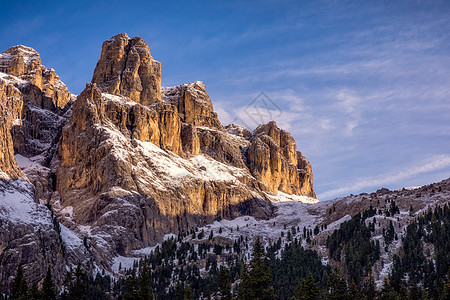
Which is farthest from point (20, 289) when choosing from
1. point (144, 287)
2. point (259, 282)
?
point (259, 282)

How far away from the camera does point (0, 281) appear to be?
7653 inches

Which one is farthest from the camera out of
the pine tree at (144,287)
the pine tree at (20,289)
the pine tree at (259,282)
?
the pine tree at (20,289)

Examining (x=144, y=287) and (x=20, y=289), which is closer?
(x=144, y=287)

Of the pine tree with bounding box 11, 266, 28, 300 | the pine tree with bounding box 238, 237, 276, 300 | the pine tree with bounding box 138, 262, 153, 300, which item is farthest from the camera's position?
the pine tree with bounding box 11, 266, 28, 300

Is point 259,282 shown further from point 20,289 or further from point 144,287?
point 20,289

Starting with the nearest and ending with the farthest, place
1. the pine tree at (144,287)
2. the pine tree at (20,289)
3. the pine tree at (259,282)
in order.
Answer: the pine tree at (259,282)
the pine tree at (144,287)
the pine tree at (20,289)

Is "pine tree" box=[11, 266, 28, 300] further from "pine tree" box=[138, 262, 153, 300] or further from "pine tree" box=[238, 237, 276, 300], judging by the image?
"pine tree" box=[238, 237, 276, 300]

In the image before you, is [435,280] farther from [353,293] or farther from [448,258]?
[353,293]

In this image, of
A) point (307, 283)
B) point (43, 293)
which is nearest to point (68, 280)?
point (43, 293)

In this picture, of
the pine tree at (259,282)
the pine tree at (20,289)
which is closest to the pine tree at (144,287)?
the pine tree at (259,282)

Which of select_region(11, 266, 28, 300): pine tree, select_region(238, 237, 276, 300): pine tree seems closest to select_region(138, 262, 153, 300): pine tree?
select_region(238, 237, 276, 300): pine tree

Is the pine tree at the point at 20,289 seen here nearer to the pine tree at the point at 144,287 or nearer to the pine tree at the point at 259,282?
the pine tree at the point at 144,287

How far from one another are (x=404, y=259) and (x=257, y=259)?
12194cm

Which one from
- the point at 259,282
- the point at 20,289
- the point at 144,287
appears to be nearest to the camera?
the point at 259,282
